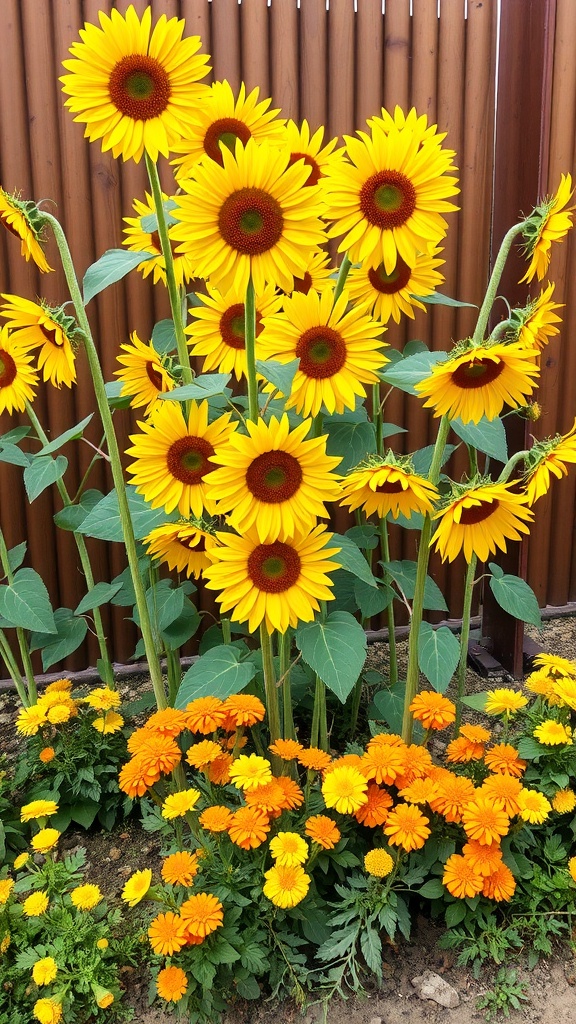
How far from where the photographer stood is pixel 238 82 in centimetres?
275

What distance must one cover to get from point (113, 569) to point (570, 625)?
218cm

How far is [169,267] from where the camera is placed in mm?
1556

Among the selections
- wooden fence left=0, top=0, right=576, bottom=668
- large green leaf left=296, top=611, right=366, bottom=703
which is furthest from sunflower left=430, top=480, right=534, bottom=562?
wooden fence left=0, top=0, right=576, bottom=668

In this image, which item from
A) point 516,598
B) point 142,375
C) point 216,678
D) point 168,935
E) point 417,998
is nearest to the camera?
point 168,935

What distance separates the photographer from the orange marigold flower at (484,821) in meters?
1.53

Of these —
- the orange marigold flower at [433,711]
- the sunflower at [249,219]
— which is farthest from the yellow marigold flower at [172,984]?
the sunflower at [249,219]

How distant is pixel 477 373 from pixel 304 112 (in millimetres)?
1977

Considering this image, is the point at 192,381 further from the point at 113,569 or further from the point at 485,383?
the point at 113,569

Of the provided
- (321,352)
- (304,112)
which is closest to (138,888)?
(321,352)

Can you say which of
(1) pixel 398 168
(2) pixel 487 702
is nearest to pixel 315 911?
(2) pixel 487 702

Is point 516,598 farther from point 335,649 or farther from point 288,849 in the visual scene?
point 288,849

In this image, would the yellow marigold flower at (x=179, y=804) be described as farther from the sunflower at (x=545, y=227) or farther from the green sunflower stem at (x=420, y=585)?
the sunflower at (x=545, y=227)

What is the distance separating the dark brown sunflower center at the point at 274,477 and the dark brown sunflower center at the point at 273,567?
0.13m

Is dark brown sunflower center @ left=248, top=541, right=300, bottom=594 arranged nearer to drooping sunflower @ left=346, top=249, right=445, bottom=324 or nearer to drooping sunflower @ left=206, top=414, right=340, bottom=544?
drooping sunflower @ left=206, top=414, right=340, bottom=544
